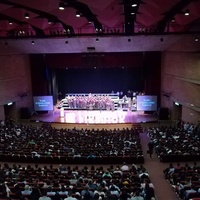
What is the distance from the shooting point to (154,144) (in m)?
18.8

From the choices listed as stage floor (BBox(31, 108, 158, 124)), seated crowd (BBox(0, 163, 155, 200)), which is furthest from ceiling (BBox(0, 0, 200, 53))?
seated crowd (BBox(0, 163, 155, 200))

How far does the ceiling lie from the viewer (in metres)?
15.2

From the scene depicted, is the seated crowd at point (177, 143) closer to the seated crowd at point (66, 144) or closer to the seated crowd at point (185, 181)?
the seated crowd at point (66, 144)

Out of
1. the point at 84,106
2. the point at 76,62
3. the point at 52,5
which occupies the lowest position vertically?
the point at 84,106

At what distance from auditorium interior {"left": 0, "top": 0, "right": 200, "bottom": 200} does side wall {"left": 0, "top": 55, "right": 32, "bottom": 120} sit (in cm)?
10

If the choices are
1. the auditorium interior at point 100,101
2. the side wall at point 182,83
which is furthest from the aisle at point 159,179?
the side wall at point 182,83

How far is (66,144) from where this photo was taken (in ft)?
59.5

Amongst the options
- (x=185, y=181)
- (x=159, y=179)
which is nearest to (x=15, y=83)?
(x=159, y=179)

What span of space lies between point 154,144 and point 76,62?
15.6 m

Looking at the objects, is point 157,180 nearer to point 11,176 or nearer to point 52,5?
point 11,176

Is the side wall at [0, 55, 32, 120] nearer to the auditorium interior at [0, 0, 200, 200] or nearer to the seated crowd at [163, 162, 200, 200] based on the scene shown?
the auditorium interior at [0, 0, 200, 200]

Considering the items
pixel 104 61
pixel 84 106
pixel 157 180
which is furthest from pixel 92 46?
pixel 157 180

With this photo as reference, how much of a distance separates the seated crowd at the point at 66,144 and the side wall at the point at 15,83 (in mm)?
6034

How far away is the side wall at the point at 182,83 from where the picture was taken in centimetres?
2309
